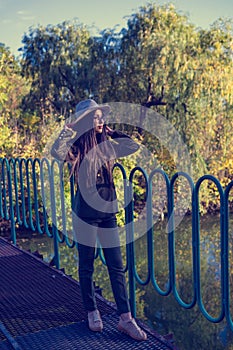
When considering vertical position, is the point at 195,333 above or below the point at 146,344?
below

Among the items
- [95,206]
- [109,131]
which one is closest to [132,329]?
[95,206]

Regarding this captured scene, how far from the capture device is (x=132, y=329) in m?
3.11

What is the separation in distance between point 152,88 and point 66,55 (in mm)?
2882

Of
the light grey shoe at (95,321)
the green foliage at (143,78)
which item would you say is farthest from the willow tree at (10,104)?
the light grey shoe at (95,321)

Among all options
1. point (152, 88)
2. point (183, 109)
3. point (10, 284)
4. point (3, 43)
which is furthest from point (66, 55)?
point (10, 284)

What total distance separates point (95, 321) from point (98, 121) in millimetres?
1367

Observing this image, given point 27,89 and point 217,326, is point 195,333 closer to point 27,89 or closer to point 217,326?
point 217,326

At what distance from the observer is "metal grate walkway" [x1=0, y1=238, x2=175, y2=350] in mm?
3061

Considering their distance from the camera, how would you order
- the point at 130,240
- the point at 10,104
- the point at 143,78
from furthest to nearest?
the point at 10,104
the point at 143,78
the point at 130,240

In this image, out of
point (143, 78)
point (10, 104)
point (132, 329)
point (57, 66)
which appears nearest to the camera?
point (132, 329)

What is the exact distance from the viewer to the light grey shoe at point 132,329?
10.1 ft

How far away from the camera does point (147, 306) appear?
803cm

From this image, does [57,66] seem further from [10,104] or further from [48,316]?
[48,316]

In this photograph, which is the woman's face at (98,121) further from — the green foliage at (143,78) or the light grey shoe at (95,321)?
the green foliage at (143,78)
